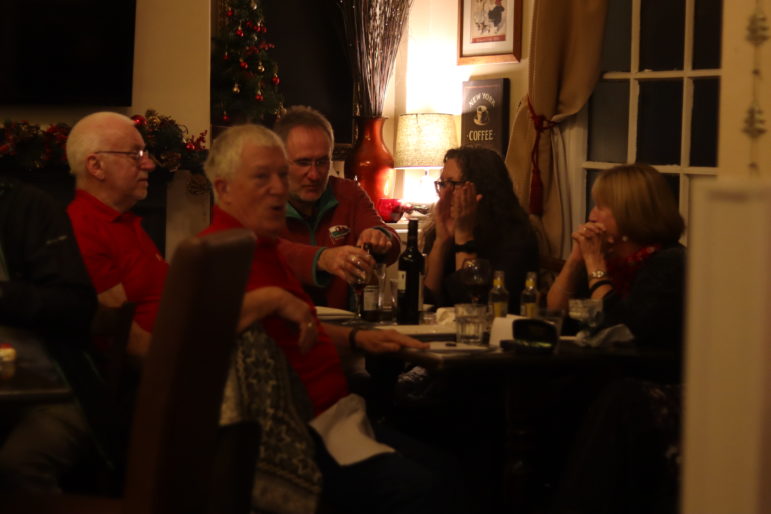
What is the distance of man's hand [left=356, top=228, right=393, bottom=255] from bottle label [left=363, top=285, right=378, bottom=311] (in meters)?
0.18

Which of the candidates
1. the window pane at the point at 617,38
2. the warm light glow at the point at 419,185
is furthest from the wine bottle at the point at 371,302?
the warm light glow at the point at 419,185

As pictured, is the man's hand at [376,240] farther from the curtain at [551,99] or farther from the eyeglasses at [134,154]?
the curtain at [551,99]

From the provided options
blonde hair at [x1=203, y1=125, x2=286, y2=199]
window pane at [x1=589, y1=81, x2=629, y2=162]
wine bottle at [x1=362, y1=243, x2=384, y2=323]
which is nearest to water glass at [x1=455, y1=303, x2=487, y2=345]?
wine bottle at [x1=362, y1=243, x2=384, y2=323]

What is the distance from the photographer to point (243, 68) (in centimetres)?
546

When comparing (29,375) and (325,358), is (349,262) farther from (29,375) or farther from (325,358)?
(29,375)

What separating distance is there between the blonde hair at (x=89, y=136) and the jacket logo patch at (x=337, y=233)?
764mm

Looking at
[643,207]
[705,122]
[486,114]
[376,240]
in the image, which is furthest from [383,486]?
[486,114]

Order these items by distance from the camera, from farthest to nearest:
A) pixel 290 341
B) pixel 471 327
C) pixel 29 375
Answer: pixel 471 327, pixel 290 341, pixel 29 375

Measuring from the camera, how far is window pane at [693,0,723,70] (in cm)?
386

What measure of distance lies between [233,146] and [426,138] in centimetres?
307

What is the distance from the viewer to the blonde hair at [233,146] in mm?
2484

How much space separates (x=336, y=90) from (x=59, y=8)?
168cm

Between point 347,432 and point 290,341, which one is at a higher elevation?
point 290,341

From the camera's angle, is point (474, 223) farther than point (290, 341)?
Yes
